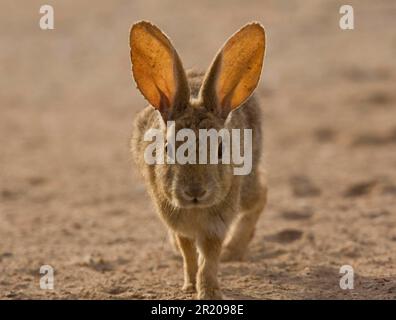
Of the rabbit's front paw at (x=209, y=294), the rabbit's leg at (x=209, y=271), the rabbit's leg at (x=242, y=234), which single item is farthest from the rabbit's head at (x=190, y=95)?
the rabbit's leg at (x=242, y=234)

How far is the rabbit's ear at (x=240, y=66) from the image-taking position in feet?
21.2

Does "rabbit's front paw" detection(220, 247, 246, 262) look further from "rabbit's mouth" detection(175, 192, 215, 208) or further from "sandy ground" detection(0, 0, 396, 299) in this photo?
"rabbit's mouth" detection(175, 192, 215, 208)

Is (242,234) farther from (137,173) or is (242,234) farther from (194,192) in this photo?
(194,192)

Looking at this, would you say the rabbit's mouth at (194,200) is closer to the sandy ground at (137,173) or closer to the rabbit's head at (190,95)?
the rabbit's head at (190,95)

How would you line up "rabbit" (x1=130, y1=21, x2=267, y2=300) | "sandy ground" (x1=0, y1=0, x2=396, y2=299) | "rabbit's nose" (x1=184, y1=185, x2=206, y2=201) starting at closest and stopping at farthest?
1. "rabbit's nose" (x1=184, y1=185, x2=206, y2=201)
2. "rabbit" (x1=130, y1=21, x2=267, y2=300)
3. "sandy ground" (x1=0, y1=0, x2=396, y2=299)

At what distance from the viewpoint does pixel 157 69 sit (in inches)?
254

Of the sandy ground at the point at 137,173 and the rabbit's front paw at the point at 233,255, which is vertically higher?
the sandy ground at the point at 137,173

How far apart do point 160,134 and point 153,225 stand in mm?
2750

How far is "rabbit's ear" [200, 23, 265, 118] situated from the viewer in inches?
254

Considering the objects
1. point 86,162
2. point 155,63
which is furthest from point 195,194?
point 86,162

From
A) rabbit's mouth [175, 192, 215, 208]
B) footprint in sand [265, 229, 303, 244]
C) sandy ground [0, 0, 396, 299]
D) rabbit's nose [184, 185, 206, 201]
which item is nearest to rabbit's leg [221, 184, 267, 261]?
sandy ground [0, 0, 396, 299]

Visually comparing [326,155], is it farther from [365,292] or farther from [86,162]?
[365,292]

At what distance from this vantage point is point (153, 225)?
9000 millimetres

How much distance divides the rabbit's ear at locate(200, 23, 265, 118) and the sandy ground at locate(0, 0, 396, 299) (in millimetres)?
1363
